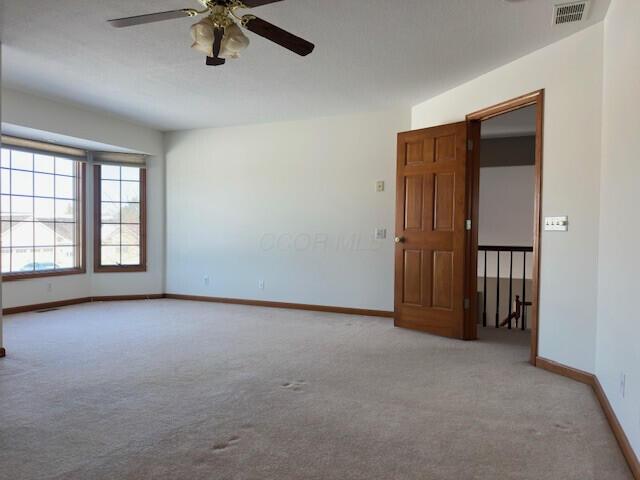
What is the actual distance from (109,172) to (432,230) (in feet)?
16.2

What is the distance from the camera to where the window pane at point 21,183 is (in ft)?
18.1

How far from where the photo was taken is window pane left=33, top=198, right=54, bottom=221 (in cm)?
580

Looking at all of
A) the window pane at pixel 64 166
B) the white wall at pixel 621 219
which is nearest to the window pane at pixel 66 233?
the window pane at pixel 64 166

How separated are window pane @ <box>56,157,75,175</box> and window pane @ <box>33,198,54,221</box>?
440mm

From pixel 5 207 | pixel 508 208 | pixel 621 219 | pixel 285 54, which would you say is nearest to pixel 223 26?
pixel 285 54

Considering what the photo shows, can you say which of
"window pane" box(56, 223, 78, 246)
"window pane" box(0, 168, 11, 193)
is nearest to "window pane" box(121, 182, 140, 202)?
"window pane" box(56, 223, 78, 246)

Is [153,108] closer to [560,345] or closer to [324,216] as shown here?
[324,216]

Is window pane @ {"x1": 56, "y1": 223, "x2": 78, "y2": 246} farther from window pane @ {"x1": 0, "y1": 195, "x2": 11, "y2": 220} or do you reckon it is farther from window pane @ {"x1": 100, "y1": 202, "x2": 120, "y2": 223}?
window pane @ {"x1": 0, "y1": 195, "x2": 11, "y2": 220}

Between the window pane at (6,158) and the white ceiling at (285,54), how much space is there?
3.54 feet

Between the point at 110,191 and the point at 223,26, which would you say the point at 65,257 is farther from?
the point at 223,26

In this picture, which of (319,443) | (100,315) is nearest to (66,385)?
(319,443)

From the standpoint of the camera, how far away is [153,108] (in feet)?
17.9

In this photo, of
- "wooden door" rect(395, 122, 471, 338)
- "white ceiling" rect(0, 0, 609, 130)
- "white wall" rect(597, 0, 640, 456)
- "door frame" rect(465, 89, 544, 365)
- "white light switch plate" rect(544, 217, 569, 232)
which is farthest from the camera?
"wooden door" rect(395, 122, 471, 338)

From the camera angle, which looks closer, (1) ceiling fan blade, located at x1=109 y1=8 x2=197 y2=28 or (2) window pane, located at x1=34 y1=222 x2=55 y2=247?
(1) ceiling fan blade, located at x1=109 y1=8 x2=197 y2=28
